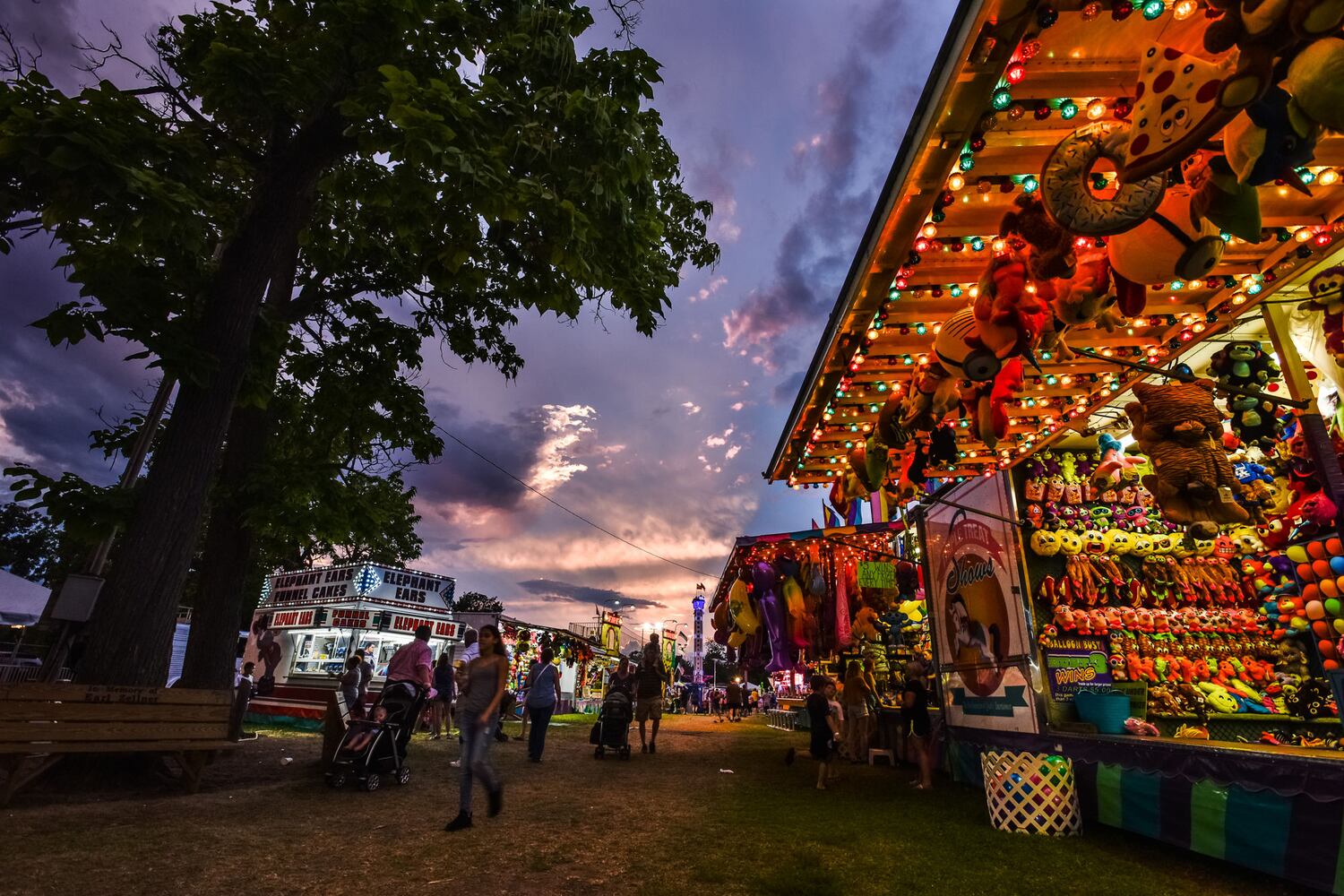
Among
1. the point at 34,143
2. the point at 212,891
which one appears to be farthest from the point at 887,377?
the point at 34,143

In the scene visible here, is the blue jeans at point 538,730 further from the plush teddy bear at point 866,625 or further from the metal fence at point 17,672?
the metal fence at point 17,672

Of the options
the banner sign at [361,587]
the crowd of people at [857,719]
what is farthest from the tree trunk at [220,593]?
the banner sign at [361,587]

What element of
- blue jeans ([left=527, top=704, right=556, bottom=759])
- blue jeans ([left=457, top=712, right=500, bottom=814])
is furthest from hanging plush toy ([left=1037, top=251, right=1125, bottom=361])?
blue jeans ([left=527, top=704, right=556, bottom=759])

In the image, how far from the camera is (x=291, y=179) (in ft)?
25.7

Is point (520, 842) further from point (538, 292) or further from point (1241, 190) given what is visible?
point (1241, 190)

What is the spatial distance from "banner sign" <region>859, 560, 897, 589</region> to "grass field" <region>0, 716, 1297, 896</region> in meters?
3.33

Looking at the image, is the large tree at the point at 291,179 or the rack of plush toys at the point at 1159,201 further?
the large tree at the point at 291,179

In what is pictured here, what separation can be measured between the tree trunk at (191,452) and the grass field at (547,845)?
1.57 metres

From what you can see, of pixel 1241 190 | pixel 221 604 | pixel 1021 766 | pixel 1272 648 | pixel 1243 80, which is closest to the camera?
pixel 1243 80

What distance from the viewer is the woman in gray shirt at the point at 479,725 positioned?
5828mm

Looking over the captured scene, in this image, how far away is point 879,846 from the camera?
532 centimetres

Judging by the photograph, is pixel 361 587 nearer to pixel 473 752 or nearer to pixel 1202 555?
pixel 473 752

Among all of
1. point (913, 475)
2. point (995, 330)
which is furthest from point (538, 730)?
point (995, 330)

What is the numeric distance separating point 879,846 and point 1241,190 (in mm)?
5573
